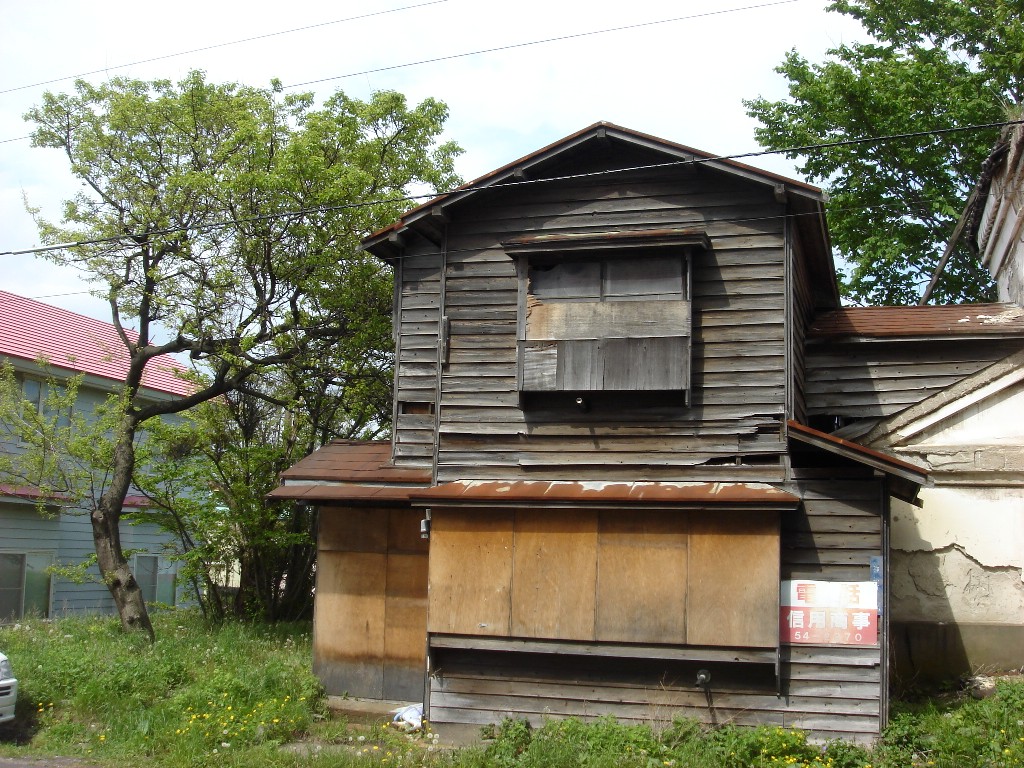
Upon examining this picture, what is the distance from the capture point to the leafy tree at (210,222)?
666 inches

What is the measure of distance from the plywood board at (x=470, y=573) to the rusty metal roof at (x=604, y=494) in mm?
297

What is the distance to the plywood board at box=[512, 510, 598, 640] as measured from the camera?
11203mm

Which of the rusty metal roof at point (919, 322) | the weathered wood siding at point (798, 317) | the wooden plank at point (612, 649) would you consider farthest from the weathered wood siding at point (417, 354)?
the rusty metal roof at point (919, 322)

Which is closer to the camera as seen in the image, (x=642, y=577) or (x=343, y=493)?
(x=642, y=577)

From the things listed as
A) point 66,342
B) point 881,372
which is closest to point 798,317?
point 881,372

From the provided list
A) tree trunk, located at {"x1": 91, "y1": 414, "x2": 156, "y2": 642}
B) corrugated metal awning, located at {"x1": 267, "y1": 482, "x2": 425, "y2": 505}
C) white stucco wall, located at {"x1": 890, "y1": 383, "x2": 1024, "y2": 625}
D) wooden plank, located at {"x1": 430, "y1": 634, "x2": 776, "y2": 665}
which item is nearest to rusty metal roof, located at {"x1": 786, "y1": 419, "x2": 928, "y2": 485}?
wooden plank, located at {"x1": 430, "y1": 634, "x2": 776, "y2": 665}

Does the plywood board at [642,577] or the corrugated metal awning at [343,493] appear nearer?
the plywood board at [642,577]

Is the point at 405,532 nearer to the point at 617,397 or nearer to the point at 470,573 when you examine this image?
the point at 470,573

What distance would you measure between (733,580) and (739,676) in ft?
3.61

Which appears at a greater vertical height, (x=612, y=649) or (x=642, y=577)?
(x=642, y=577)

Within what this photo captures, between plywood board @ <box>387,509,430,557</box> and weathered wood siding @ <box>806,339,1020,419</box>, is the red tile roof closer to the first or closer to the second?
plywood board @ <box>387,509,430,557</box>

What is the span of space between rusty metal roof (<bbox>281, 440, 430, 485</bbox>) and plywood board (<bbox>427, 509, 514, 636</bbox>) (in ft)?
4.16

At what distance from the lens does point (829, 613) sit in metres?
10.8

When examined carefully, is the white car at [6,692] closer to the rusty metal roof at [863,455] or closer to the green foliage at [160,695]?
the green foliage at [160,695]
